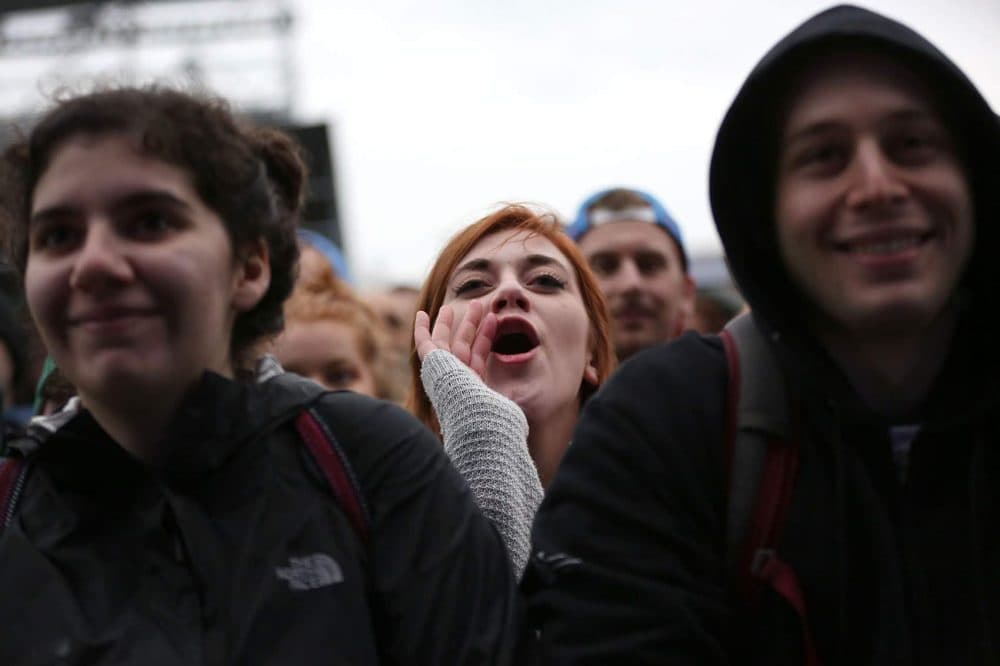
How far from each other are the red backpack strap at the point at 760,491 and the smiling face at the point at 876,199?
0.69ft

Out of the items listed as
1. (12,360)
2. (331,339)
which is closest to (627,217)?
(331,339)

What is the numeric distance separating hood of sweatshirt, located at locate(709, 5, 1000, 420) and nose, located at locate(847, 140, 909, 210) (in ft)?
0.50

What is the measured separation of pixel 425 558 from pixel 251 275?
0.64 meters

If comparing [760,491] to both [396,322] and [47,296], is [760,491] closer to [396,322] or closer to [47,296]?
[47,296]

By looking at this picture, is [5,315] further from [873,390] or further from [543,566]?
[873,390]

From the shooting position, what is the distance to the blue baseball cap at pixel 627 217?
4.65m

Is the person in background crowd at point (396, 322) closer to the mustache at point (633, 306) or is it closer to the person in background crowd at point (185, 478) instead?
the mustache at point (633, 306)

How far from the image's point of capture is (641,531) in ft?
6.05

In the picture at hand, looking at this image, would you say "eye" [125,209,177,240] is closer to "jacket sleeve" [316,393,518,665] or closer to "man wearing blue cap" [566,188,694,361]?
"jacket sleeve" [316,393,518,665]

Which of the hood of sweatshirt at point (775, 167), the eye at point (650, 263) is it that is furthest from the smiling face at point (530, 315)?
the eye at point (650, 263)

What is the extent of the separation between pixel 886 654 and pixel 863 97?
0.83 metres

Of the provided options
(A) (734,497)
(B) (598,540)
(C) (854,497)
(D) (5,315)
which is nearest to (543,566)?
(B) (598,540)

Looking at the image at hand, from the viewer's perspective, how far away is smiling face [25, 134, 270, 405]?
1.98m

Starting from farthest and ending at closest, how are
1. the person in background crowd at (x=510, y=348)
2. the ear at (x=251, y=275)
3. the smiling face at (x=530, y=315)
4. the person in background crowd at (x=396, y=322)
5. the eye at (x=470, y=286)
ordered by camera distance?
the person in background crowd at (x=396, y=322) → the eye at (x=470, y=286) → the smiling face at (x=530, y=315) → the person in background crowd at (x=510, y=348) → the ear at (x=251, y=275)
